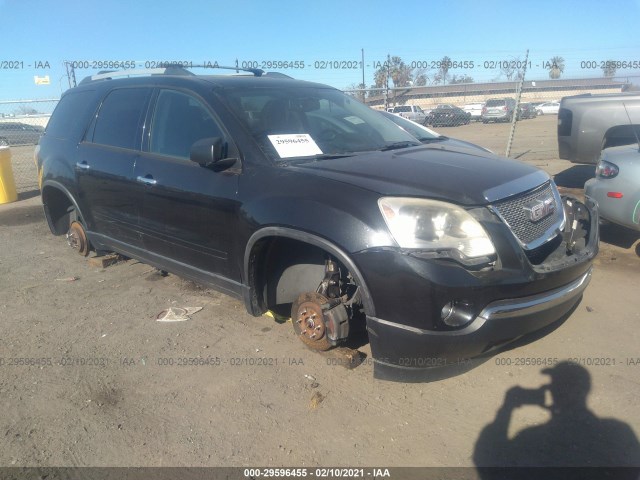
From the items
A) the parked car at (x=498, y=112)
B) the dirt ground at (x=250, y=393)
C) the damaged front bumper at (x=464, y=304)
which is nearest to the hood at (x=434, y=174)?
the damaged front bumper at (x=464, y=304)

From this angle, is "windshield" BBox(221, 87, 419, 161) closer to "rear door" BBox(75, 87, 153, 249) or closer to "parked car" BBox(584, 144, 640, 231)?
"rear door" BBox(75, 87, 153, 249)

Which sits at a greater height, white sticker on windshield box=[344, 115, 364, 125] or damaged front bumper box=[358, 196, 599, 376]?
white sticker on windshield box=[344, 115, 364, 125]

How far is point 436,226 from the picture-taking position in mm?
2445

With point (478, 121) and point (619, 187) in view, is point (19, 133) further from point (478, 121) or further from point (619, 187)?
point (478, 121)

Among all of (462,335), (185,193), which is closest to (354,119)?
(185,193)

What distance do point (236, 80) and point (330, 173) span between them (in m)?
1.44

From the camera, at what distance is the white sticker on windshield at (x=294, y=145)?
3107mm

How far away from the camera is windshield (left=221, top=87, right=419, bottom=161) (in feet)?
10.5

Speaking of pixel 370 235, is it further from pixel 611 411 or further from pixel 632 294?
pixel 632 294

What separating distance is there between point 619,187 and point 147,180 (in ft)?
14.1

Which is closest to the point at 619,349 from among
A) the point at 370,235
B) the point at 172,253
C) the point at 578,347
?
the point at 578,347

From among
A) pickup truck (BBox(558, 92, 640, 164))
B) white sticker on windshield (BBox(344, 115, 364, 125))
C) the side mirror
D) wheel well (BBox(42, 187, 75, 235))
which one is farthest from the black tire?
pickup truck (BBox(558, 92, 640, 164))

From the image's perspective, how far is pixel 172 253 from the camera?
12.2 ft

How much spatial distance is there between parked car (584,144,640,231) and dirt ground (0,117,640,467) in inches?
28.3
